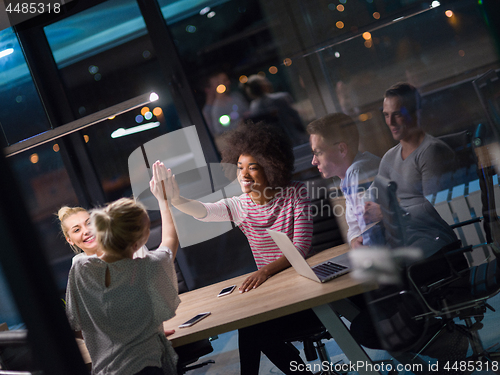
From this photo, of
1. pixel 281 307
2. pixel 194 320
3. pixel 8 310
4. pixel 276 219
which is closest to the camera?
pixel 8 310

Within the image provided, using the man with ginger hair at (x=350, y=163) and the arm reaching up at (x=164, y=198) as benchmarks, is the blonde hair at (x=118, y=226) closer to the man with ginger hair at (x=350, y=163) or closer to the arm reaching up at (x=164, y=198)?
the arm reaching up at (x=164, y=198)

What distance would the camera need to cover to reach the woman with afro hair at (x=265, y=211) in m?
1.71

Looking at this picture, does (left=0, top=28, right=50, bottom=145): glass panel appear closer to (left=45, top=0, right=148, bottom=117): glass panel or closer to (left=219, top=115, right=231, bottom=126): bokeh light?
(left=45, top=0, right=148, bottom=117): glass panel

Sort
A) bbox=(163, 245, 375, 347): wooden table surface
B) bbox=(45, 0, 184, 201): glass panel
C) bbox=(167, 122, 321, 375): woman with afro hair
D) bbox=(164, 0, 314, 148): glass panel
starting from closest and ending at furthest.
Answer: bbox=(163, 245, 375, 347): wooden table surface → bbox=(167, 122, 321, 375): woman with afro hair → bbox=(164, 0, 314, 148): glass panel → bbox=(45, 0, 184, 201): glass panel

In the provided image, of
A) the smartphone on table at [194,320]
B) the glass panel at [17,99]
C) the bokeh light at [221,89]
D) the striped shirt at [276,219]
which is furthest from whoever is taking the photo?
the glass panel at [17,99]

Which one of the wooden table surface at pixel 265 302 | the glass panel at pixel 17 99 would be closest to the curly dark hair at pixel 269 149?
the wooden table surface at pixel 265 302

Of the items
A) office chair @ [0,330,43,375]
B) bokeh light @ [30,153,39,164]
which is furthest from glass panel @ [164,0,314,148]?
bokeh light @ [30,153,39,164]

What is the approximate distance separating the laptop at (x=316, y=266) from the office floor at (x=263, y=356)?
32 cm

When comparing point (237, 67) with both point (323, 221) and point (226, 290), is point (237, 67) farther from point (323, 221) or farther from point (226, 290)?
point (226, 290)

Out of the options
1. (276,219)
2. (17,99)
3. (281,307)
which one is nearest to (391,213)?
(281,307)

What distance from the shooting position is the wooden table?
4.26ft

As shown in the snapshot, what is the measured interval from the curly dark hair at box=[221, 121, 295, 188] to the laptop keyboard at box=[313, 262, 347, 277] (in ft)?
1.76

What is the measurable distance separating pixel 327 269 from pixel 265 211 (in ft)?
1.83

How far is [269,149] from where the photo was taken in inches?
82.4
